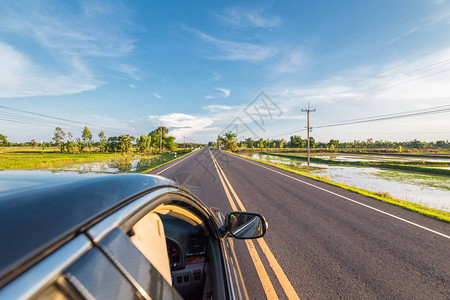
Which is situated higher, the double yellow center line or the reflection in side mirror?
the reflection in side mirror

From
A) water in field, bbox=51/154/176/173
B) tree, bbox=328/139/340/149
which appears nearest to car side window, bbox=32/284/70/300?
water in field, bbox=51/154/176/173

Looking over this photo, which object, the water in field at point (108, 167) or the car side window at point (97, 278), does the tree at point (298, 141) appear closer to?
the water in field at point (108, 167)

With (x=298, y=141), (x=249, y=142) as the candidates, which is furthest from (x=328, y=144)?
(x=249, y=142)

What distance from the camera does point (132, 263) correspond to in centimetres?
64

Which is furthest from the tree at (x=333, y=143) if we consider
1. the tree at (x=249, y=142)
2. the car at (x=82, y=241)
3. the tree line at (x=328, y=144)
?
the car at (x=82, y=241)

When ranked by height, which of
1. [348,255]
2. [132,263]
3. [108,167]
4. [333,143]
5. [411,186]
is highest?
[333,143]

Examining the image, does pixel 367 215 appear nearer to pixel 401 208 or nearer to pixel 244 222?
pixel 401 208

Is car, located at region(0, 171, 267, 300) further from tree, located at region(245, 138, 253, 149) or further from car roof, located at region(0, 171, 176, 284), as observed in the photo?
tree, located at region(245, 138, 253, 149)

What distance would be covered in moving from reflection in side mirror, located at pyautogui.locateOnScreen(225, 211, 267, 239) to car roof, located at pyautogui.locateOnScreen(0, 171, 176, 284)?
117cm

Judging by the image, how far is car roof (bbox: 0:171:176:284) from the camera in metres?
0.43

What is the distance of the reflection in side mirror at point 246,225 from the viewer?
174cm

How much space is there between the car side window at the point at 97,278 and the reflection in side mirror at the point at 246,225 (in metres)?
1.22

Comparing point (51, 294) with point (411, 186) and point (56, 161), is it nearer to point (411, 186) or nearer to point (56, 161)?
point (411, 186)

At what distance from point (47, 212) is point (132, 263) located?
0.33m
